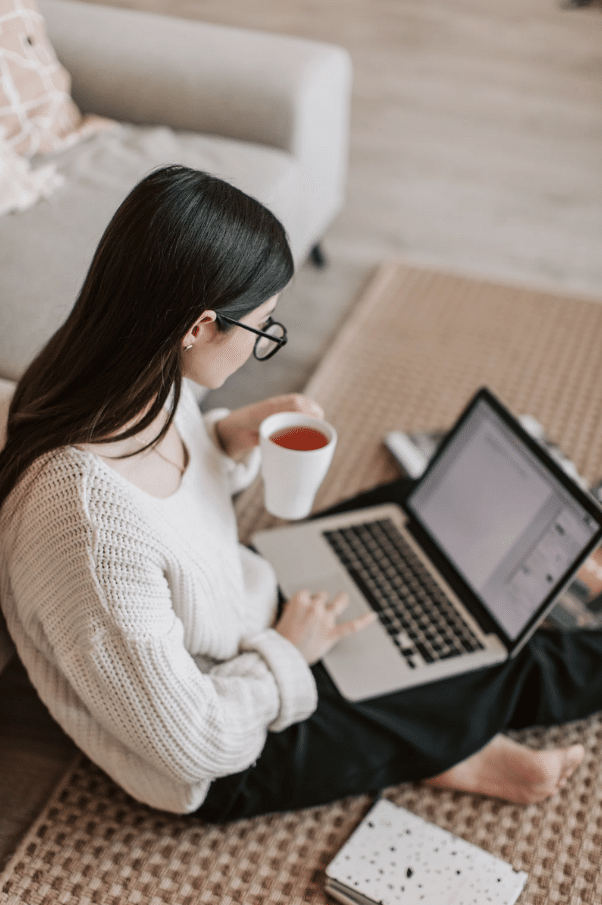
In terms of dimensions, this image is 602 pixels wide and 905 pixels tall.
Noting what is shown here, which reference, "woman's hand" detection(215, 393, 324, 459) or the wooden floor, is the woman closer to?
"woman's hand" detection(215, 393, 324, 459)

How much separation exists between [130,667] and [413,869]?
0.50 metres

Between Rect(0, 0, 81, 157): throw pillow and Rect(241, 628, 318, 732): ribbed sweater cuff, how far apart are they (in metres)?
1.27

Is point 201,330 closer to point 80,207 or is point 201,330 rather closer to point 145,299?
point 145,299

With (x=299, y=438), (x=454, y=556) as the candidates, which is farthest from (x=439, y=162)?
(x=299, y=438)

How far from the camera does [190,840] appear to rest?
3.51 ft

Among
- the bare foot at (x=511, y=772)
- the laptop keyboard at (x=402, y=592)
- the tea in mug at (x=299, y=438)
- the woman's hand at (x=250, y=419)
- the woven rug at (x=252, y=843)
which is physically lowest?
the woven rug at (x=252, y=843)

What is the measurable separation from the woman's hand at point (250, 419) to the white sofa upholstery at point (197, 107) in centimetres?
66

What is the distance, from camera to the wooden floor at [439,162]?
6.35 feet

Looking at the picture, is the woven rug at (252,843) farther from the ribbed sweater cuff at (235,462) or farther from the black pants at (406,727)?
the ribbed sweater cuff at (235,462)

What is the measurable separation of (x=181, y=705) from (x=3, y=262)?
0.94m

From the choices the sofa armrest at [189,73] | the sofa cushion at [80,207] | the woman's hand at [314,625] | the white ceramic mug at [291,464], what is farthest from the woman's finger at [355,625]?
the sofa armrest at [189,73]

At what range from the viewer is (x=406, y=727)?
1.06 metres

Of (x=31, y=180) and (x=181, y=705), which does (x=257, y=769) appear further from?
(x=31, y=180)

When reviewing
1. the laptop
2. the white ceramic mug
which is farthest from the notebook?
the white ceramic mug
